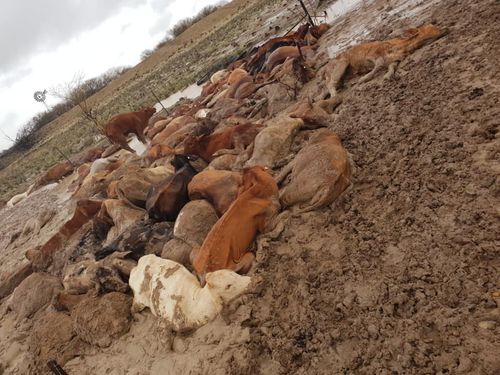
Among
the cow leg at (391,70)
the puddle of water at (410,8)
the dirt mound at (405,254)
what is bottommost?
the dirt mound at (405,254)

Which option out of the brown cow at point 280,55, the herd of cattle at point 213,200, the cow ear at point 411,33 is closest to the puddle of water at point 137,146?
the herd of cattle at point 213,200

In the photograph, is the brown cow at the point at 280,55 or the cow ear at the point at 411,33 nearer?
the cow ear at the point at 411,33

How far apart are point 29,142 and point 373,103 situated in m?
43.7

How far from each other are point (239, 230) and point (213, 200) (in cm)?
89

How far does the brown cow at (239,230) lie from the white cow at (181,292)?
160 millimetres

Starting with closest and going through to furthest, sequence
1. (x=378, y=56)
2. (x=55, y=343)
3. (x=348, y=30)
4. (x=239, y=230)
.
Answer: (x=239, y=230)
(x=55, y=343)
(x=378, y=56)
(x=348, y=30)

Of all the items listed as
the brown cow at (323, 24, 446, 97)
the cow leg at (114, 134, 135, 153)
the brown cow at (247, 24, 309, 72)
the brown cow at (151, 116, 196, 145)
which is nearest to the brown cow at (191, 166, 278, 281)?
the brown cow at (323, 24, 446, 97)

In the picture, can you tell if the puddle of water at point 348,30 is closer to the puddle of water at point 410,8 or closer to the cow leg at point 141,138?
the puddle of water at point 410,8

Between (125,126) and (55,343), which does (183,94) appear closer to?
(125,126)

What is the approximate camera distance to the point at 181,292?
3.58m

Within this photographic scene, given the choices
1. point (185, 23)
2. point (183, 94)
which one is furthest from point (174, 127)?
point (185, 23)

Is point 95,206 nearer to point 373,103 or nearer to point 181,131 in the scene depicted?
point 181,131

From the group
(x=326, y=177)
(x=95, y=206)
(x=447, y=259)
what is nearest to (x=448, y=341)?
(x=447, y=259)

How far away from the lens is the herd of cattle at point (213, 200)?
145 inches
